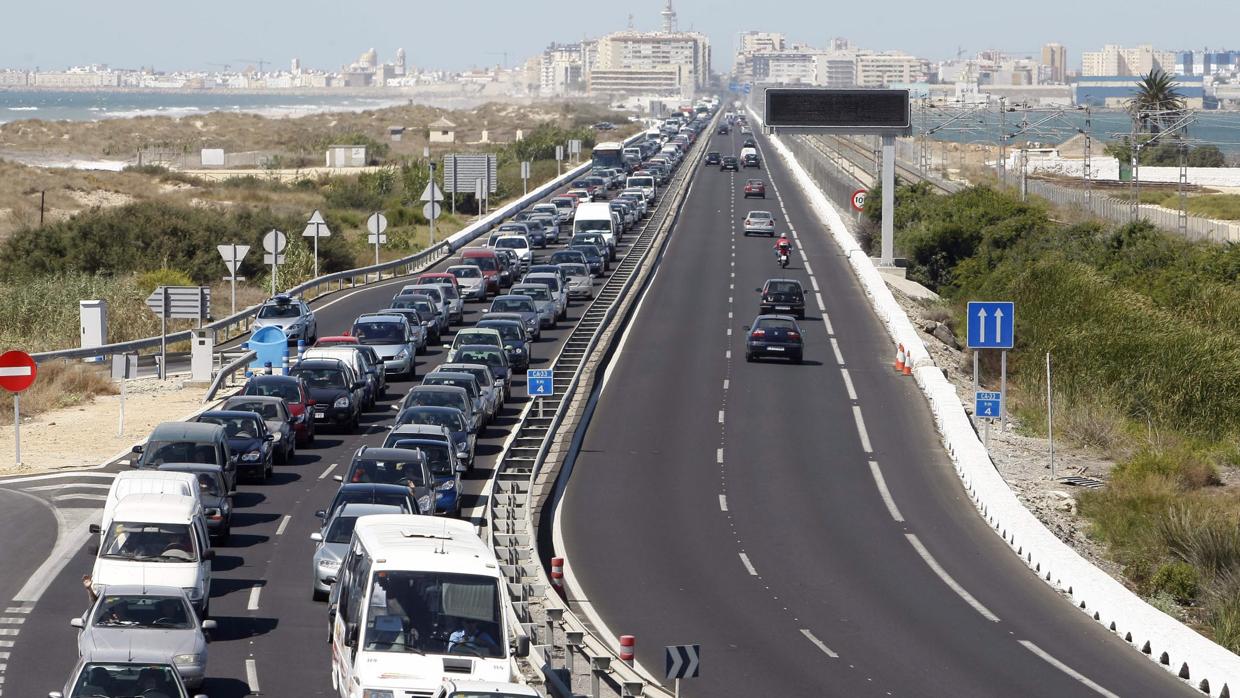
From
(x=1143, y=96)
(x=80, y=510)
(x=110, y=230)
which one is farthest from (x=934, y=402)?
(x=1143, y=96)

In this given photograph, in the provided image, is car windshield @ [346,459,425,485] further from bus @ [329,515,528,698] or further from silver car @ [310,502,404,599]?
bus @ [329,515,528,698]

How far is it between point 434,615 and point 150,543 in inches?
245

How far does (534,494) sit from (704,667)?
9.68 m

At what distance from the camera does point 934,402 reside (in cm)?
3784

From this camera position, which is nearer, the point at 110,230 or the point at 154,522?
the point at 154,522

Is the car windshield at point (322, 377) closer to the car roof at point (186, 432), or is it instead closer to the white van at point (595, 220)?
the car roof at point (186, 432)

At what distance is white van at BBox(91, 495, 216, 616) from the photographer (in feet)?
65.5

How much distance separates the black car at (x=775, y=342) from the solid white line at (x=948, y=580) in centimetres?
1689

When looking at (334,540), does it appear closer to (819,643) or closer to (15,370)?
(819,643)

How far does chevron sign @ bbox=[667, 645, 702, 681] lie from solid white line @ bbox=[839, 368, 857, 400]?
2464 cm

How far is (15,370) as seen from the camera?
97.8ft

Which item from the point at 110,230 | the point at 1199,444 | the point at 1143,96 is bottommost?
the point at 1199,444

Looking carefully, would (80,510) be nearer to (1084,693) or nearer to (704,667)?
(704,667)

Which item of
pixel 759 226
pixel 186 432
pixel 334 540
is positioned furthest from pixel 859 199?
pixel 334 540
